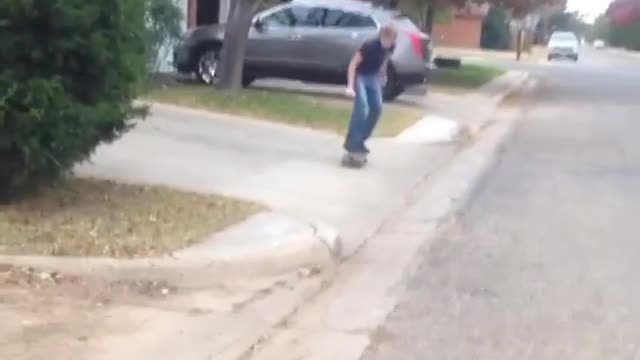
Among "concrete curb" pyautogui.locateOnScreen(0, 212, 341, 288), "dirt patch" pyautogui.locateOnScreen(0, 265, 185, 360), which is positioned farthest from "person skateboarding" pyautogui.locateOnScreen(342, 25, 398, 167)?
"dirt patch" pyautogui.locateOnScreen(0, 265, 185, 360)

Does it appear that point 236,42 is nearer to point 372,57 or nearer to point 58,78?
point 372,57

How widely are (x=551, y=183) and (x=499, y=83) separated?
24508mm

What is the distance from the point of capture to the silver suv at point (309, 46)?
25.0 m

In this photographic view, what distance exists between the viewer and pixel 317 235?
10055 millimetres

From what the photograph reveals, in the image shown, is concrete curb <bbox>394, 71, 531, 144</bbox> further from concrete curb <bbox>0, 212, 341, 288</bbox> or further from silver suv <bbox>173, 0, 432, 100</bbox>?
concrete curb <bbox>0, 212, 341, 288</bbox>

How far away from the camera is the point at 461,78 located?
37.6m

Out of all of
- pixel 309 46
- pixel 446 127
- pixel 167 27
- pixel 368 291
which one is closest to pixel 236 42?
pixel 167 27

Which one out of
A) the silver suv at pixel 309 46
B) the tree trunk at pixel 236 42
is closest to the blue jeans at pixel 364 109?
the tree trunk at pixel 236 42

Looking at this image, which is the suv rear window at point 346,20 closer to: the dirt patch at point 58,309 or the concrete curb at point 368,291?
the concrete curb at point 368,291

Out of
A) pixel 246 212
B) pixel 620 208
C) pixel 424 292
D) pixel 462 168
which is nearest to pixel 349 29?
pixel 462 168

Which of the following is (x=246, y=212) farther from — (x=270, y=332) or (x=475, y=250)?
(x=270, y=332)

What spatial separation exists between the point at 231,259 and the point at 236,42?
13.2 meters

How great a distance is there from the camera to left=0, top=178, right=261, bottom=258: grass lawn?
29.0ft

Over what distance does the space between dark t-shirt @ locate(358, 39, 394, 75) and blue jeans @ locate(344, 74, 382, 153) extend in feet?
0.23
